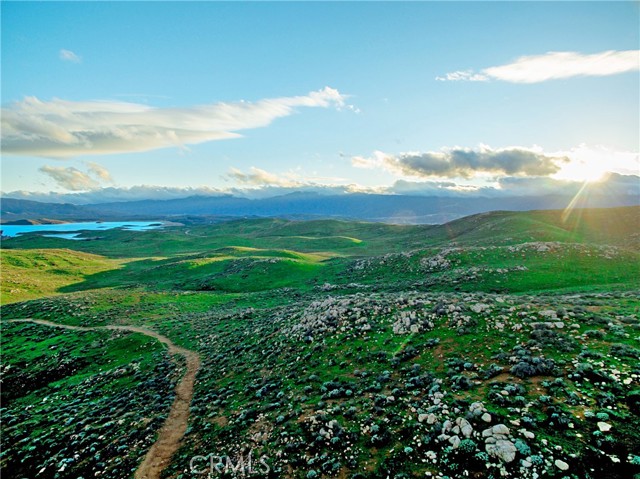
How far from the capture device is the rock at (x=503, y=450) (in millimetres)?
10677

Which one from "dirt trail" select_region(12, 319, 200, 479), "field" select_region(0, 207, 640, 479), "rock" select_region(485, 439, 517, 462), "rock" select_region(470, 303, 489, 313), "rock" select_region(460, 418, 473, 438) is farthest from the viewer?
"rock" select_region(470, 303, 489, 313)

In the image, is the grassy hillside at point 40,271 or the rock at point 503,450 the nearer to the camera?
the rock at point 503,450

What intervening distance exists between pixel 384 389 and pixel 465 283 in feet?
106

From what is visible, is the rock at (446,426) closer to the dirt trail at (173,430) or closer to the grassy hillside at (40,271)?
the dirt trail at (173,430)

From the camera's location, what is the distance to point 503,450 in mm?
10906

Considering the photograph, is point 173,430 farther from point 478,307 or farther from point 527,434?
point 478,307

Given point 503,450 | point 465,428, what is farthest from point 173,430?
point 503,450

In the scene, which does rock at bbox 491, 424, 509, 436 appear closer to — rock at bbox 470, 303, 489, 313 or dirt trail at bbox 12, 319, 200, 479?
rock at bbox 470, 303, 489, 313

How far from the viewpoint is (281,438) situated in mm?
14961

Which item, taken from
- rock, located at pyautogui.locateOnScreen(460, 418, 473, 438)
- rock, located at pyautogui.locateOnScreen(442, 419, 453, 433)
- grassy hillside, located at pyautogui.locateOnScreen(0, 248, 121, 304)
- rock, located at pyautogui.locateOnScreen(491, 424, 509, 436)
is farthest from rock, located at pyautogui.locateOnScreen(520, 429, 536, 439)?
grassy hillside, located at pyautogui.locateOnScreen(0, 248, 121, 304)

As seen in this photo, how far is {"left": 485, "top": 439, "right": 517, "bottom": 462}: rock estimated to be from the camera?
420 inches

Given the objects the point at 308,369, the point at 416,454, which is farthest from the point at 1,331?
the point at 416,454

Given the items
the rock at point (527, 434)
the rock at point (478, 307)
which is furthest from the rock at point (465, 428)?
the rock at point (478, 307)

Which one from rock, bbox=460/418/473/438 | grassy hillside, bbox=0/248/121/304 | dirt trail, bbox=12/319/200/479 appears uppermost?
rock, bbox=460/418/473/438
